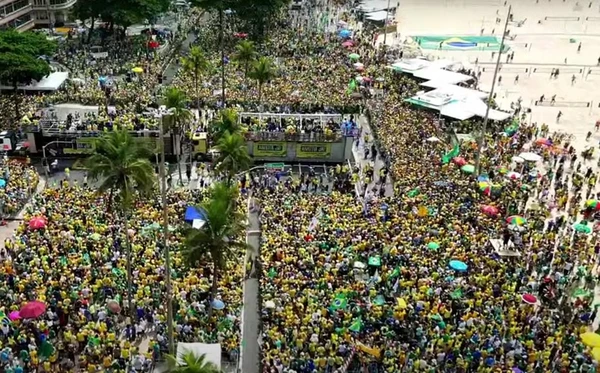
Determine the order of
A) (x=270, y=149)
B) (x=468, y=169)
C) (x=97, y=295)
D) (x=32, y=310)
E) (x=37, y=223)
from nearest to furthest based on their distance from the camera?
(x=32, y=310) < (x=97, y=295) < (x=37, y=223) < (x=468, y=169) < (x=270, y=149)

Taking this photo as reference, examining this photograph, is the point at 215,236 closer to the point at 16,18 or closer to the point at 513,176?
the point at 513,176

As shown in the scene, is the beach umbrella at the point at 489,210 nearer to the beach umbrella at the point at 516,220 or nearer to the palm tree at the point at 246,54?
the beach umbrella at the point at 516,220

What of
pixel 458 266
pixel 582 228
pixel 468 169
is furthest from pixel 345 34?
pixel 458 266

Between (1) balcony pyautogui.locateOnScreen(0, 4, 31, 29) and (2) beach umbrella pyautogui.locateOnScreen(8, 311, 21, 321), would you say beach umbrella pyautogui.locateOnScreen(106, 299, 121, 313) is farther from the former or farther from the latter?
(1) balcony pyautogui.locateOnScreen(0, 4, 31, 29)

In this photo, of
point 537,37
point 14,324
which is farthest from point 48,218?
point 537,37

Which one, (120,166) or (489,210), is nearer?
(120,166)

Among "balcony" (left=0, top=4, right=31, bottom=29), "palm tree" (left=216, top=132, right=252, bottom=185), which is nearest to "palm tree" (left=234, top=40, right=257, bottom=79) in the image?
"palm tree" (left=216, top=132, right=252, bottom=185)

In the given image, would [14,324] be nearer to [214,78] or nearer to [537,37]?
[214,78]
